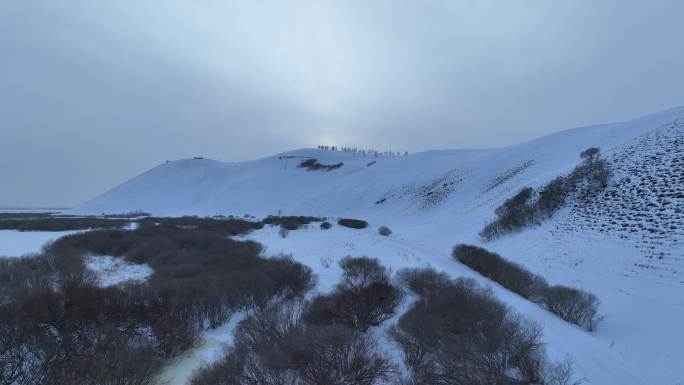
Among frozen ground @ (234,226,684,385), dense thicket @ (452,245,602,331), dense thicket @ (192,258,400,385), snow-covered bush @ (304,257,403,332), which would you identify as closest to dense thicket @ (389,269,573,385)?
dense thicket @ (192,258,400,385)

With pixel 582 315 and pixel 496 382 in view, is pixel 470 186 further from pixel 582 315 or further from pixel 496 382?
pixel 496 382

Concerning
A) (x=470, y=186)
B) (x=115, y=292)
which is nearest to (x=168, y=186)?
(x=470, y=186)

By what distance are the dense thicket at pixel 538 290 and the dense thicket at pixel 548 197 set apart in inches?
311

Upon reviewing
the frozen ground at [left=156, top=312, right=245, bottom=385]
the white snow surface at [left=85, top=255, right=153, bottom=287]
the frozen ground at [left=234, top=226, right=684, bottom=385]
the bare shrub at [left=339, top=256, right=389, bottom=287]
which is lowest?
the frozen ground at [left=234, top=226, right=684, bottom=385]

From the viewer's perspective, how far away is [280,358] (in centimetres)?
399

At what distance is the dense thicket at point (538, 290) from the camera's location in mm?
7949

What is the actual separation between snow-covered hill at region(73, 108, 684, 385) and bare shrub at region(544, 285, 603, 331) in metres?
0.34

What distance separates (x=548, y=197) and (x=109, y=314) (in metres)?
26.4

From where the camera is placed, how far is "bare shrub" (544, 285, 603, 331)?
7852 millimetres

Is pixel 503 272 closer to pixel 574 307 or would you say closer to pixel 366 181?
pixel 574 307

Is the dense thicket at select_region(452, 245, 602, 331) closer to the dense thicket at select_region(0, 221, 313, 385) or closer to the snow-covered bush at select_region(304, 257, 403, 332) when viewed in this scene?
the snow-covered bush at select_region(304, 257, 403, 332)

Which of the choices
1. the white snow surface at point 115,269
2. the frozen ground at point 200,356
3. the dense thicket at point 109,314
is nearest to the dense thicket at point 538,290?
the dense thicket at point 109,314

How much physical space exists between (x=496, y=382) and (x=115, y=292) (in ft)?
26.8

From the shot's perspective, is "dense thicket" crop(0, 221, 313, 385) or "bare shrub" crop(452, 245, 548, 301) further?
"bare shrub" crop(452, 245, 548, 301)
